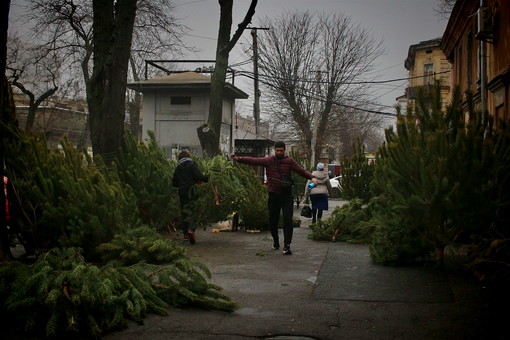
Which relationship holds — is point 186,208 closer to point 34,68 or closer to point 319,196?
point 319,196

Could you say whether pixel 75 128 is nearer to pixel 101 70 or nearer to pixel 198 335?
pixel 101 70

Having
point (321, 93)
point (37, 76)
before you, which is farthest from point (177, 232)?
point (321, 93)

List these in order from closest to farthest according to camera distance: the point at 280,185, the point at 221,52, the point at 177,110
Result: 1. the point at 280,185
2. the point at 221,52
3. the point at 177,110

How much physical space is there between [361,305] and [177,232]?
8.05 m

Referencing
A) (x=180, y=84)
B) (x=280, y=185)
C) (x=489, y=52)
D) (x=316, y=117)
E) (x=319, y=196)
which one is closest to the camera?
(x=280, y=185)

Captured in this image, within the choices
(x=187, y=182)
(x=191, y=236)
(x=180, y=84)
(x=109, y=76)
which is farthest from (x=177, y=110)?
(x=191, y=236)

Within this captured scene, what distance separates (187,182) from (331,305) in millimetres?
5873

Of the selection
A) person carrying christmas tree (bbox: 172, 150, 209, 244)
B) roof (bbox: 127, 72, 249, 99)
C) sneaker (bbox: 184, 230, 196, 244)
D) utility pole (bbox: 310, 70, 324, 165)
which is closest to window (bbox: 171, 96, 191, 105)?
roof (bbox: 127, 72, 249, 99)

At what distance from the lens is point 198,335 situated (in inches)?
211

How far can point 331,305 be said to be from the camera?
6.56 metres

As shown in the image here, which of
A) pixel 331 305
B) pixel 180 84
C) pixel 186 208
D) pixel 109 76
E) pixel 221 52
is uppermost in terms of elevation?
pixel 180 84

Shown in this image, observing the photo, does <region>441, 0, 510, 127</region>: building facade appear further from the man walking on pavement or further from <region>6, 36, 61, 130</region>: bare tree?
<region>6, 36, 61, 130</region>: bare tree

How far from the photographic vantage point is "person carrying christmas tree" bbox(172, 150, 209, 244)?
38.7ft

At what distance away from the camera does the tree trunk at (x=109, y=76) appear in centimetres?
1195
